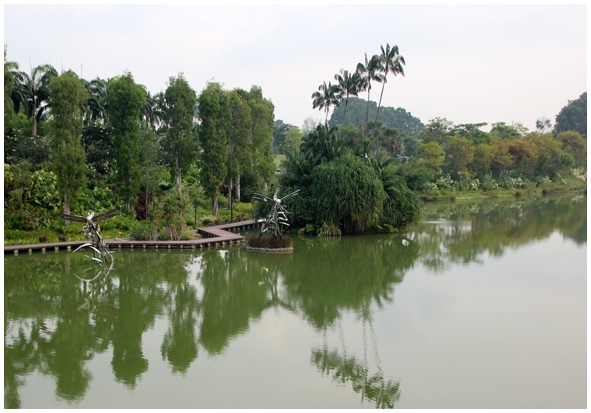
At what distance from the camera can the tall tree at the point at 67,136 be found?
24625 mm

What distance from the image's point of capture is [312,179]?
94.2 ft

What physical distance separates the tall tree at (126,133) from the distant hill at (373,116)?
276 ft

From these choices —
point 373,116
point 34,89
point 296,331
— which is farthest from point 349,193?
point 373,116

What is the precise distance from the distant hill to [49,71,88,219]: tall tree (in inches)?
3449

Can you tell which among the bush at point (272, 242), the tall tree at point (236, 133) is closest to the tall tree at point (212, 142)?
the tall tree at point (236, 133)

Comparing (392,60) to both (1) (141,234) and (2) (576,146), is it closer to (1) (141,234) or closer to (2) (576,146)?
(1) (141,234)

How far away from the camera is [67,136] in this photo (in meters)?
24.9

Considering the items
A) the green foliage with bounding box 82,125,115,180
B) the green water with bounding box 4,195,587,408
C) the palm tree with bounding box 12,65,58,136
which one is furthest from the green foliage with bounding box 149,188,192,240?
the palm tree with bounding box 12,65,58,136

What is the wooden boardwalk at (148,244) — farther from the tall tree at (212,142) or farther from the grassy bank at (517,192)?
the grassy bank at (517,192)

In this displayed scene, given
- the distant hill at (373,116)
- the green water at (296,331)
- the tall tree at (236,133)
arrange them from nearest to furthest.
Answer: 1. the green water at (296,331)
2. the tall tree at (236,133)
3. the distant hill at (373,116)

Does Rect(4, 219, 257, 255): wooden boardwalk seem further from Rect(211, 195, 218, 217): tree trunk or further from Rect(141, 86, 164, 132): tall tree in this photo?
Rect(141, 86, 164, 132): tall tree

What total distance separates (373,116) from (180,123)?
8715 centimetres

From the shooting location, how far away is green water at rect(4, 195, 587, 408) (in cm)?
939

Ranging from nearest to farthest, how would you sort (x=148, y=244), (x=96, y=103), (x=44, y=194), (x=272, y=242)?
(x=272, y=242) < (x=148, y=244) < (x=44, y=194) < (x=96, y=103)
